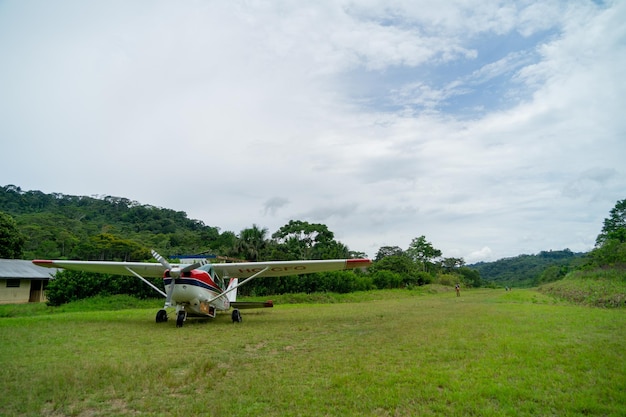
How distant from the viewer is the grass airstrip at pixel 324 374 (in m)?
3.83

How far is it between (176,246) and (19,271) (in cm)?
3228

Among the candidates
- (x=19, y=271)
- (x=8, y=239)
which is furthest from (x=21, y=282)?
(x=8, y=239)

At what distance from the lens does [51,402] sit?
4066 millimetres

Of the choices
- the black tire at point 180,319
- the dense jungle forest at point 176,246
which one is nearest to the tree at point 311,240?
the dense jungle forest at point 176,246

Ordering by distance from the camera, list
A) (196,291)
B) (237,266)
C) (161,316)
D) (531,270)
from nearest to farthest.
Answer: (196,291) < (161,316) < (237,266) < (531,270)

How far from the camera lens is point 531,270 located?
9550 cm

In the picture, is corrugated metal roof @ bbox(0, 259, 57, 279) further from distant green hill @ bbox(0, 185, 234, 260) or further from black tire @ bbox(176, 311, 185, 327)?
black tire @ bbox(176, 311, 185, 327)

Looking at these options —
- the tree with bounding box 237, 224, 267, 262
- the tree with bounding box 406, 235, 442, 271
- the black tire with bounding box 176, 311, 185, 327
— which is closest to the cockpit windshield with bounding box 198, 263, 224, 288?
the black tire with bounding box 176, 311, 185, 327

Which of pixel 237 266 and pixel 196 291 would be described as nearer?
pixel 196 291

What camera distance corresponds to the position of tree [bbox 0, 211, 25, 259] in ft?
108

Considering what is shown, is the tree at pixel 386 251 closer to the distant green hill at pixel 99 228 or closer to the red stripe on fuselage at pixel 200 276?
the distant green hill at pixel 99 228

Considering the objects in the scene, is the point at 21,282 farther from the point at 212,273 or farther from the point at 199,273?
the point at 199,273

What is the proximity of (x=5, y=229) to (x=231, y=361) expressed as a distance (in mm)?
38536

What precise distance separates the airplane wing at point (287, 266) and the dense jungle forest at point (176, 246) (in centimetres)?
957
